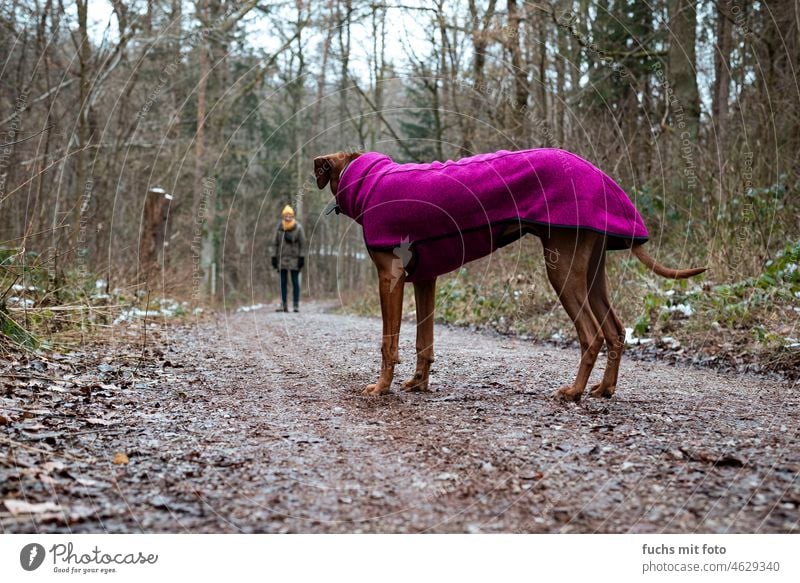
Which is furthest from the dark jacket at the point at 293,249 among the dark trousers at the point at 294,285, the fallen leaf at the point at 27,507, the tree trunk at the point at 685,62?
the fallen leaf at the point at 27,507

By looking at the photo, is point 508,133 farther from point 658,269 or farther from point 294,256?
point 658,269

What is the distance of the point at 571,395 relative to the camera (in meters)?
4.33

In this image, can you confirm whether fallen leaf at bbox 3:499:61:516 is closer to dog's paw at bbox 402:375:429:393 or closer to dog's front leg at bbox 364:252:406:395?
dog's front leg at bbox 364:252:406:395

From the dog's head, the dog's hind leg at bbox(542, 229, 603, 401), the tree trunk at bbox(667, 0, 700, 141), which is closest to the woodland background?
the tree trunk at bbox(667, 0, 700, 141)

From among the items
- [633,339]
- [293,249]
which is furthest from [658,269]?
[293,249]

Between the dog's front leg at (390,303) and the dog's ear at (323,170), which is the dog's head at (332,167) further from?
the dog's front leg at (390,303)

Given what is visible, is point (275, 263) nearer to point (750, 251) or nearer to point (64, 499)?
point (750, 251)

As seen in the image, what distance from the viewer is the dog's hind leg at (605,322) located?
14.6 feet

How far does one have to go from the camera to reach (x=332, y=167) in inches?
199

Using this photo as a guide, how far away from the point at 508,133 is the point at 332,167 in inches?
318

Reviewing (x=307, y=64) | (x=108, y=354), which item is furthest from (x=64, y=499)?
(x=307, y=64)

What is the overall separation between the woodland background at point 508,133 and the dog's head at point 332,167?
1.26 meters

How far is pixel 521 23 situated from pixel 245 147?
54.5 feet

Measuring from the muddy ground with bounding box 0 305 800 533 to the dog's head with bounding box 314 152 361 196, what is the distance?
1571 millimetres
